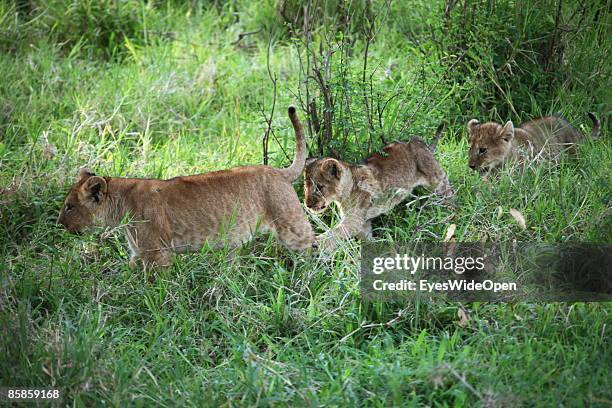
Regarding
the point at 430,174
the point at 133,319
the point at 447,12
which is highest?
the point at 447,12

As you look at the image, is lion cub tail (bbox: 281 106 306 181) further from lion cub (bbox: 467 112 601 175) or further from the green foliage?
the green foliage

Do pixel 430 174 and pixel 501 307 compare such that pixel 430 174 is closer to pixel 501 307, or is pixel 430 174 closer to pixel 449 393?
pixel 501 307

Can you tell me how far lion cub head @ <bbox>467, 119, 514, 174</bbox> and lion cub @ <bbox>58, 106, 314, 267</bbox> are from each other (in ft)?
6.75

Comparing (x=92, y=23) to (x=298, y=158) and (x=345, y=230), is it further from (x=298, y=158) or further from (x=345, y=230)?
(x=345, y=230)

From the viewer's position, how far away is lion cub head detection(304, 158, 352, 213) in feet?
22.7

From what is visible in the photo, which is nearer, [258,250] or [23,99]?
[258,250]

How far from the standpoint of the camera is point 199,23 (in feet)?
36.0

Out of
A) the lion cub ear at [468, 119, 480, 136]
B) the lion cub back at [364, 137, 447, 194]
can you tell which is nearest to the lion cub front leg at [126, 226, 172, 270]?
the lion cub back at [364, 137, 447, 194]

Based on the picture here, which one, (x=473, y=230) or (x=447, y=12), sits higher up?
(x=447, y=12)

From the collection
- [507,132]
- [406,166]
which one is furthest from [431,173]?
[507,132]

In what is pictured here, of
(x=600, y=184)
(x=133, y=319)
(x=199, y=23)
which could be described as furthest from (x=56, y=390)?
(x=199, y=23)

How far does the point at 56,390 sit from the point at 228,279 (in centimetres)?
152

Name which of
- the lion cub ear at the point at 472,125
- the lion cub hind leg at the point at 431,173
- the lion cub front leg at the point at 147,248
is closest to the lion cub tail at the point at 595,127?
the lion cub ear at the point at 472,125

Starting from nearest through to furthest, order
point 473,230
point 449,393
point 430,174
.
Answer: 1. point 449,393
2. point 473,230
3. point 430,174
